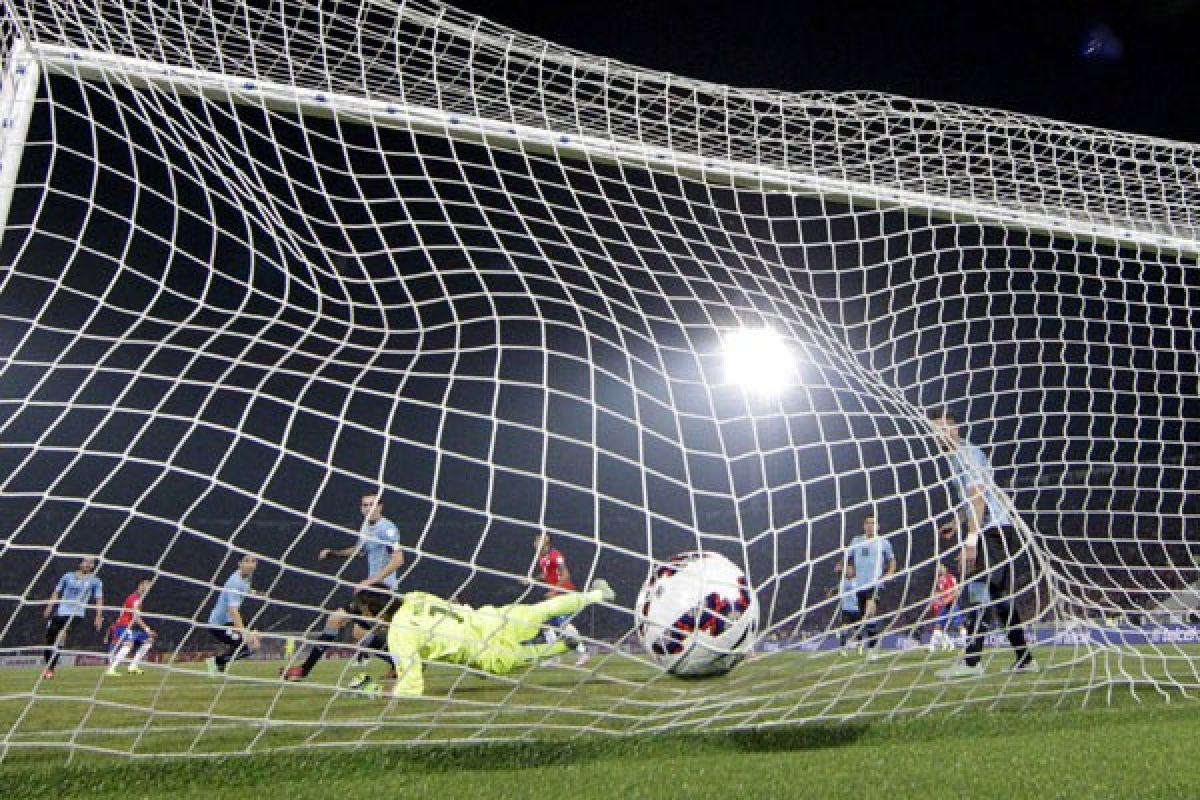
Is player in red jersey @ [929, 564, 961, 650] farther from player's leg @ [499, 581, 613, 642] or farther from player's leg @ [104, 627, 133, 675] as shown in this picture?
player's leg @ [104, 627, 133, 675]

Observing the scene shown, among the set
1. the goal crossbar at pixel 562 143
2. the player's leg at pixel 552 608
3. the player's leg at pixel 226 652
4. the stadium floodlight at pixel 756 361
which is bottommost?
the player's leg at pixel 226 652

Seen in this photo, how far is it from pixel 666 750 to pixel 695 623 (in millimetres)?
482

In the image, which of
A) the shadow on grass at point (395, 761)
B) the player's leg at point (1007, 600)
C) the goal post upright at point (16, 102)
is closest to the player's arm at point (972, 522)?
the player's leg at point (1007, 600)

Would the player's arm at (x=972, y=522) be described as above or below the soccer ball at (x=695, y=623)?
above

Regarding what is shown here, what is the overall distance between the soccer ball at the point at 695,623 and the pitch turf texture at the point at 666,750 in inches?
3.6

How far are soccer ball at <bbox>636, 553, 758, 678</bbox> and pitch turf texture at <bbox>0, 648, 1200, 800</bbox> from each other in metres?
0.09

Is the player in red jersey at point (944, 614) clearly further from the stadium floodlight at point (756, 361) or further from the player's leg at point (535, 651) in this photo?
the player's leg at point (535, 651)

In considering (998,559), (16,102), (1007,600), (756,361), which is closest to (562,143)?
(16,102)

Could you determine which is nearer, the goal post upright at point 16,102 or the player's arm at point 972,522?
the goal post upright at point 16,102

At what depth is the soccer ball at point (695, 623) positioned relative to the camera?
272 cm

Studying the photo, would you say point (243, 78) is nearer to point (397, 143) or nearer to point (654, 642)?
point (397, 143)

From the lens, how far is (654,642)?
2.89m

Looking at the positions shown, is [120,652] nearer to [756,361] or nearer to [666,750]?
[666,750]

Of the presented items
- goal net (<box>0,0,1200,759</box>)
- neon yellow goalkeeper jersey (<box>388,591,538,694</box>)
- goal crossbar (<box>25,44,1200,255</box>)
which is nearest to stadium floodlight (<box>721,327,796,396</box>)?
goal net (<box>0,0,1200,759</box>)
